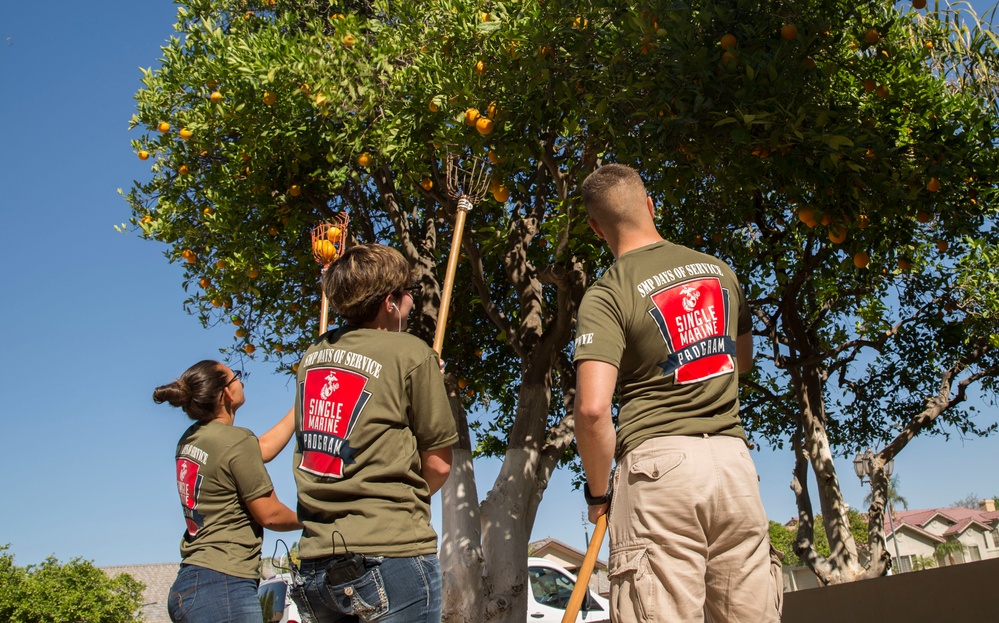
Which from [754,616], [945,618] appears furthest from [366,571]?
[945,618]

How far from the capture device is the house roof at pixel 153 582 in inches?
1427

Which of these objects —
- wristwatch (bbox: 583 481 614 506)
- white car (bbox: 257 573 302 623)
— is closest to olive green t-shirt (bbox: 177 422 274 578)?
wristwatch (bbox: 583 481 614 506)

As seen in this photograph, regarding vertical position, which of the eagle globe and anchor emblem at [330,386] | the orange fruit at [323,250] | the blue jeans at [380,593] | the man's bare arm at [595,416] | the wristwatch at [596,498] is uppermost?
the orange fruit at [323,250]

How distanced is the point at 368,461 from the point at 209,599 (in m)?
1.01

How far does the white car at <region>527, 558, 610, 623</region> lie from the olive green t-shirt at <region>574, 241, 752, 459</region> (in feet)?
30.3

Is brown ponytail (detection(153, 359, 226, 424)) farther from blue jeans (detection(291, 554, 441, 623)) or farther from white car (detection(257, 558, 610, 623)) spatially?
white car (detection(257, 558, 610, 623))

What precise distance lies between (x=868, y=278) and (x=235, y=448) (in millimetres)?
8431

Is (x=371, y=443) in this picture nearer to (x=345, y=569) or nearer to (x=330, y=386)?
(x=330, y=386)

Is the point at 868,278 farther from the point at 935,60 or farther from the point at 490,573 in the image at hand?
the point at 490,573

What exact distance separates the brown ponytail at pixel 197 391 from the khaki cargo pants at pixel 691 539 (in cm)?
158

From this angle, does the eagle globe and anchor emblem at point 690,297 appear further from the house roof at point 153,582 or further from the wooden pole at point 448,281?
the house roof at point 153,582

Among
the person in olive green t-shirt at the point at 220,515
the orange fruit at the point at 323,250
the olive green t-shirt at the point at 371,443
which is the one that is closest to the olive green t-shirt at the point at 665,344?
the olive green t-shirt at the point at 371,443

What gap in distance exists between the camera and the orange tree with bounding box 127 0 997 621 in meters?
5.21

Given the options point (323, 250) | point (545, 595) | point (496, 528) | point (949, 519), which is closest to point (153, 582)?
point (545, 595)
